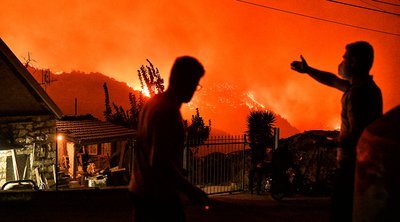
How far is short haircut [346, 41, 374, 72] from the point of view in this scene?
4.30 metres

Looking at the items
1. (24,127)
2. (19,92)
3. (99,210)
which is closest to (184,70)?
(99,210)

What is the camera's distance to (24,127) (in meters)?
13.6

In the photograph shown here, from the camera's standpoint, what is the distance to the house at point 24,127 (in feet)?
42.1

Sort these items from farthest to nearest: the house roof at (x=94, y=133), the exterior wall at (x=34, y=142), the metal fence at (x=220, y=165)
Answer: the house roof at (x=94, y=133), the exterior wall at (x=34, y=142), the metal fence at (x=220, y=165)

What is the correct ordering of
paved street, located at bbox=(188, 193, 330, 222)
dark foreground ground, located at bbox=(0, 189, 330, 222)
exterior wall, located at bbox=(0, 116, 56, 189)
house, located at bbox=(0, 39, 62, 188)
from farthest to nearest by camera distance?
1. exterior wall, located at bbox=(0, 116, 56, 189)
2. house, located at bbox=(0, 39, 62, 188)
3. paved street, located at bbox=(188, 193, 330, 222)
4. dark foreground ground, located at bbox=(0, 189, 330, 222)

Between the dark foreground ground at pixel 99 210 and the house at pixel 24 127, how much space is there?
197 inches

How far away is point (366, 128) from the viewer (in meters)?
4.04

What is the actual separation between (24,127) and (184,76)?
11.6 meters

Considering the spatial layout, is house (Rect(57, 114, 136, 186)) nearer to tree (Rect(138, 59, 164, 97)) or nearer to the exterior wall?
the exterior wall

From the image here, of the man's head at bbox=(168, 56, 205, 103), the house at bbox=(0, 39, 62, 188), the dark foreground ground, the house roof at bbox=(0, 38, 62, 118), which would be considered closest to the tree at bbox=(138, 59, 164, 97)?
the house at bbox=(0, 39, 62, 188)

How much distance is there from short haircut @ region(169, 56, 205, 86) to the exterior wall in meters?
11.0

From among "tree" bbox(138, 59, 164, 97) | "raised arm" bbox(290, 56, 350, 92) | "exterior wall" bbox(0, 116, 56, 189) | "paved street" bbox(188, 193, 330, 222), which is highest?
"tree" bbox(138, 59, 164, 97)

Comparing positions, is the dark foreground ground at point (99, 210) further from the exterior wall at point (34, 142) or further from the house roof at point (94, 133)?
the house roof at point (94, 133)

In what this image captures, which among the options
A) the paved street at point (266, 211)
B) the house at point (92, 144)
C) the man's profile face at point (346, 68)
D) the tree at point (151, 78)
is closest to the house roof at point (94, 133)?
the house at point (92, 144)
